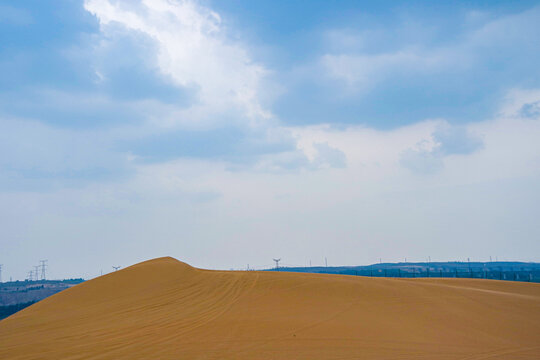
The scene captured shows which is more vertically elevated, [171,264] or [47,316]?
[171,264]

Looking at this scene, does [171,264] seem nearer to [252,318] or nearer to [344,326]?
[252,318]

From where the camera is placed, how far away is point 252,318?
594 inches

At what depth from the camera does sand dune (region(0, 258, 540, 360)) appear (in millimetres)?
11758

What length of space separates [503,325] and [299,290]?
334 inches

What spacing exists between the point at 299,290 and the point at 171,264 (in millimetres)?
9437

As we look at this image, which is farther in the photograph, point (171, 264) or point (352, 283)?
point (171, 264)

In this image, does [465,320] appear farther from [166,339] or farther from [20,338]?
[20,338]

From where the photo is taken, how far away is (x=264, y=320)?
14.8 meters

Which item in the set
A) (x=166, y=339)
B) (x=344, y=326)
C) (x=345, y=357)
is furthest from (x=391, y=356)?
(x=166, y=339)

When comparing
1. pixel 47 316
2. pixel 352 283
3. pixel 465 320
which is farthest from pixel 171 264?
pixel 465 320

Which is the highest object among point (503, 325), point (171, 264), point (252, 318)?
point (171, 264)

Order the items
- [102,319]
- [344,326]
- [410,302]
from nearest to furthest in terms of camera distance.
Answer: [344,326] < [102,319] < [410,302]

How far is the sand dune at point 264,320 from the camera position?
38.6 feet

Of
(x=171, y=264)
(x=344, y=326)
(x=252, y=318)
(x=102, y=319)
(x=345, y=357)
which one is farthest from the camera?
(x=171, y=264)
